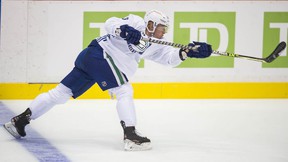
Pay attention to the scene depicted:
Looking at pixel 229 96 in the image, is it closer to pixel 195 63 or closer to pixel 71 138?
pixel 195 63

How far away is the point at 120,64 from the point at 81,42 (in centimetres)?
233

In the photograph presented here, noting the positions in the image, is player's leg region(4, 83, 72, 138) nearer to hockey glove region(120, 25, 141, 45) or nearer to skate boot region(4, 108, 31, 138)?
skate boot region(4, 108, 31, 138)

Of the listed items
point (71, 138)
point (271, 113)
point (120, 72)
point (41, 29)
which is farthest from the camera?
point (41, 29)

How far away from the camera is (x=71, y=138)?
4.75 meters

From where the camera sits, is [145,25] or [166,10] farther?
[166,10]

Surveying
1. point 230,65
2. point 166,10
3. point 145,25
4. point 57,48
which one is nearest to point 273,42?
point 230,65

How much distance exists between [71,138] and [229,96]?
2.57 meters

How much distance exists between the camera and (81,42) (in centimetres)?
676

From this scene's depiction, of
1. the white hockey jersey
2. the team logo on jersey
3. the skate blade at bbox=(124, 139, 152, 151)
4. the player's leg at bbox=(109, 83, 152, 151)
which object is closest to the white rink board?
the white hockey jersey

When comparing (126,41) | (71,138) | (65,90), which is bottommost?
(71,138)

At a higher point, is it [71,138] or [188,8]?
[188,8]

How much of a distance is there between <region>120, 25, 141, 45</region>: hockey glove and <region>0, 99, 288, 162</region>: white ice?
2.13ft

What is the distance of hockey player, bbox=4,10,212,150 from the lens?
4332mm

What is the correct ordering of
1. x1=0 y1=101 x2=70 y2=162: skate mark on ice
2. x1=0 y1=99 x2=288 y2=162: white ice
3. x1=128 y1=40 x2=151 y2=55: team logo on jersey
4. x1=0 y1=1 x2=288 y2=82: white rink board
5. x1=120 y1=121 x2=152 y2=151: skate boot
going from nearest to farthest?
1. x1=0 y1=101 x2=70 y2=162: skate mark on ice
2. x1=0 y1=99 x2=288 y2=162: white ice
3. x1=120 y1=121 x2=152 y2=151: skate boot
4. x1=128 y1=40 x2=151 y2=55: team logo on jersey
5. x1=0 y1=1 x2=288 y2=82: white rink board
